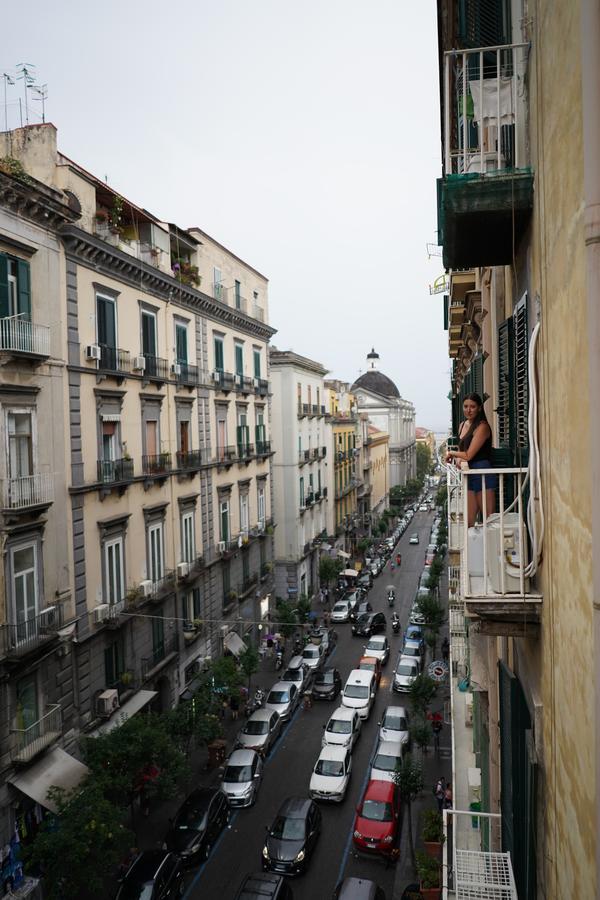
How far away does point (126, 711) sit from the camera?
68.4 feet

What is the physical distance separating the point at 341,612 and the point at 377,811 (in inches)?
976

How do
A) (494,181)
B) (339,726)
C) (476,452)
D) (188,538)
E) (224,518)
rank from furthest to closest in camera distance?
1. (224,518)
2. (188,538)
3. (339,726)
4. (476,452)
5. (494,181)

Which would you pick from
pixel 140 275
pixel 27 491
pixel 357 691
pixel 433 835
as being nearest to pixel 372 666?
pixel 357 691

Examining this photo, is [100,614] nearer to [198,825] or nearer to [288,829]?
[198,825]

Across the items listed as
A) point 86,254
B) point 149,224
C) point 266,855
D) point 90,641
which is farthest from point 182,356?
point 266,855

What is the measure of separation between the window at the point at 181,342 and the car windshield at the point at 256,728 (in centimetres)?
1363

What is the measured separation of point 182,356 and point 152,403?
3418 millimetres

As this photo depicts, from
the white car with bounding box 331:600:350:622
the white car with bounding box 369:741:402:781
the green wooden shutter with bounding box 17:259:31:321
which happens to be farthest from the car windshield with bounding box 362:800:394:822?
the white car with bounding box 331:600:350:622

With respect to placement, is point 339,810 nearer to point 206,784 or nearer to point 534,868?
point 206,784

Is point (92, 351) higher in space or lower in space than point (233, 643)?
higher

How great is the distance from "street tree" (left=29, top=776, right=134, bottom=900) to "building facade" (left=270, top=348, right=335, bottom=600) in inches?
1064

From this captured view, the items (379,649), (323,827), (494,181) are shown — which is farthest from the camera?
(379,649)

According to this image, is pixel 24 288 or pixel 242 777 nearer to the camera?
pixel 24 288

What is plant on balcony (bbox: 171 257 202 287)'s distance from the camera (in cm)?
2633
